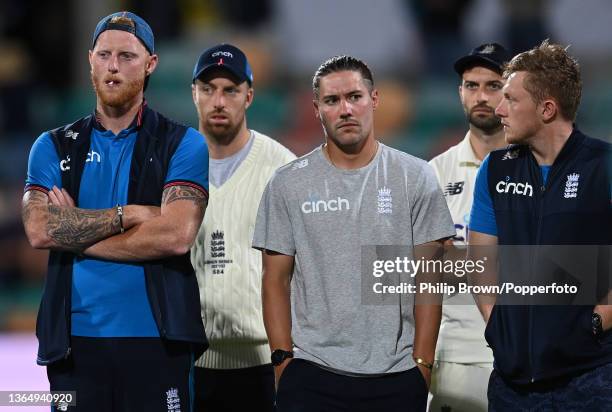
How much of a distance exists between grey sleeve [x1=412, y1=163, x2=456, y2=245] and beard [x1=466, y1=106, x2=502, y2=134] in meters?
0.95

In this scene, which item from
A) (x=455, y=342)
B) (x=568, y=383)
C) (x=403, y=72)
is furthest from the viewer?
(x=403, y=72)

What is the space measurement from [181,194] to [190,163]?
13 cm

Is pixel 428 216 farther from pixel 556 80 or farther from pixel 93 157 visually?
pixel 93 157

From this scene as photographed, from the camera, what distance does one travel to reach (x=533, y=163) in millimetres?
3594

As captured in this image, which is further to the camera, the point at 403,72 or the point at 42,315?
the point at 403,72

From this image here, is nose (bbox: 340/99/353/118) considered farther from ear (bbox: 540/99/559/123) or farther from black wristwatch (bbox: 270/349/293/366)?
black wristwatch (bbox: 270/349/293/366)

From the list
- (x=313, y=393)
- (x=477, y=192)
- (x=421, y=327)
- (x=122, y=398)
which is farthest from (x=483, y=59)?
(x=122, y=398)

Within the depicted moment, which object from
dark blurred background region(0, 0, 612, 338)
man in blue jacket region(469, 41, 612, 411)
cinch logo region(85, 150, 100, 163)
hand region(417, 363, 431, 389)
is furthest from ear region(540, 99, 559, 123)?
dark blurred background region(0, 0, 612, 338)

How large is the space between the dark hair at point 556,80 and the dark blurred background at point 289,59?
6507 millimetres

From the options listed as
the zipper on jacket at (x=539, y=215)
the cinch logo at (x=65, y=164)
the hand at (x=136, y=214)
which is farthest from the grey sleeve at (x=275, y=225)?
the zipper on jacket at (x=539, y=215)

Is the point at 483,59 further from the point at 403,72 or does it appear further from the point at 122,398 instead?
the point at 403,72

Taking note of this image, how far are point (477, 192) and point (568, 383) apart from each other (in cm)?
74

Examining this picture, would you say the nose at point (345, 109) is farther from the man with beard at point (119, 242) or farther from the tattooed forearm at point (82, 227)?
the tattooed forearm at point (82, 227)

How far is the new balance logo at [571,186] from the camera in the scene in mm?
3463
